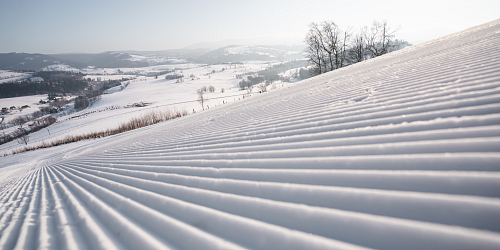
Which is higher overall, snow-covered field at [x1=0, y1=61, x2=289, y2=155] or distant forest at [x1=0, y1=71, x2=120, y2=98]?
distant forest at [x1=0, y1=71, x2=120, y2=98]

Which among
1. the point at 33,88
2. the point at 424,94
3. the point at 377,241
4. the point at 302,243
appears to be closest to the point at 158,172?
the point at 302,243

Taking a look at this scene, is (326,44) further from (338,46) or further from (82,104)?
(82,104)

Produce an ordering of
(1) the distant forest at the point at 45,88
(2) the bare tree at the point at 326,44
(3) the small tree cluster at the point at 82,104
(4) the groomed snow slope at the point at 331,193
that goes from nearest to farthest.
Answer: (4) the groomed snow slope at the point at 331,193, (2) the bare tree at the point at 326,44, (3) the small tree cluster at the point at 82,104, (1) the distant forest at the point at 45,88

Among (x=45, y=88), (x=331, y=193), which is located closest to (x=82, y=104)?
(x=45, y=88)

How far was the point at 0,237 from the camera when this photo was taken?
179cm

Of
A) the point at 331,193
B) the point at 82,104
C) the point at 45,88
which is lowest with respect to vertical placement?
the point at 331,193

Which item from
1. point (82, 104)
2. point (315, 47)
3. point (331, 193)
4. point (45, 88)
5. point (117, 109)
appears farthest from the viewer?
point (45, 88)

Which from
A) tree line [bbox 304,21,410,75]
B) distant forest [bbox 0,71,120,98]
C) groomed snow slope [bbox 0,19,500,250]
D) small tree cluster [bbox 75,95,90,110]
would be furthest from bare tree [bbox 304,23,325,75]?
distant forest [bbox 0,71,120,98]

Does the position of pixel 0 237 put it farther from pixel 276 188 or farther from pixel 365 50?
pixel 365 50

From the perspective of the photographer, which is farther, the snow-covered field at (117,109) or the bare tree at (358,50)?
the snow-covered field at (117,109)

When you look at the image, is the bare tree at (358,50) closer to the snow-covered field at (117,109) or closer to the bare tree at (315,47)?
the bare tree at (315,47)

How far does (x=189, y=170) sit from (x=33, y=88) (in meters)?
175

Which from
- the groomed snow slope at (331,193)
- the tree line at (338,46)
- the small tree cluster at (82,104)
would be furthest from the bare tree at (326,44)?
the small tree cluster at (82,104)

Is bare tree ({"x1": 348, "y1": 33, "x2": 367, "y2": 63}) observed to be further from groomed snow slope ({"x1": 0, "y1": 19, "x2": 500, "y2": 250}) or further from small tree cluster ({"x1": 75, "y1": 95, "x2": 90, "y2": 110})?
small tree cluster ({"x1": 75, "y1": 95, "x2": 90, "y2": 110})
